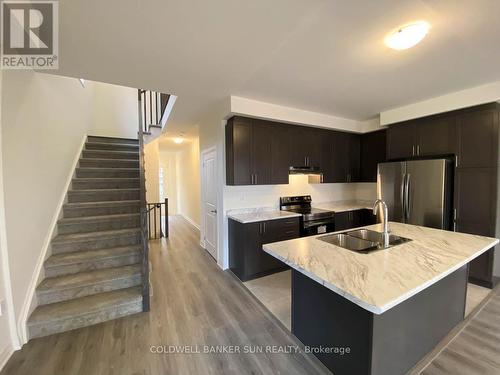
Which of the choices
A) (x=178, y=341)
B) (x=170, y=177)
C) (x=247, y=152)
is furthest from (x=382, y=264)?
(x=170, y=177)

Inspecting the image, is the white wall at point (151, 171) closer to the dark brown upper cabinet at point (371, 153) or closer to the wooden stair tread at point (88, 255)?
the wooden stair tread at point (88, 255)

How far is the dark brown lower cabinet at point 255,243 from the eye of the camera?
3.07 m

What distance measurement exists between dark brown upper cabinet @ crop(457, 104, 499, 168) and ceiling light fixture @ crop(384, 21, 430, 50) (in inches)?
81.8

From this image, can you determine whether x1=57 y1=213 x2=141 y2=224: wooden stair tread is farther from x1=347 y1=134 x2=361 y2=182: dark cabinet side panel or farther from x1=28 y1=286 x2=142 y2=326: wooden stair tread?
x1=347 y1=134 x2=361 y2=182: dark cabinet side panel

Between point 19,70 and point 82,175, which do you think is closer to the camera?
point 19,70

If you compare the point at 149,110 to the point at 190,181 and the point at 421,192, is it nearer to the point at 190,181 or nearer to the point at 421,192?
the point at 190,181

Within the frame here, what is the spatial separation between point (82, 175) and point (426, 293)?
16.3 ft

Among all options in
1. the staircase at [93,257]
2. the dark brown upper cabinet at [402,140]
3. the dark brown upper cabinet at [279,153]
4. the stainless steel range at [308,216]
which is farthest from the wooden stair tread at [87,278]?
the dark brown upper cabinet at [402,140]

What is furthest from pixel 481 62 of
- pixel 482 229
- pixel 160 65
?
pixel 160 65

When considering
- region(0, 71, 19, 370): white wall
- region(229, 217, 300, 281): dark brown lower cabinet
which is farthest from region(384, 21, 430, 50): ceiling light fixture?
region(0, 71, 19, 370): white wall

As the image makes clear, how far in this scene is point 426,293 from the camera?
165cm

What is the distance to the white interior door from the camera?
3824 millimetres

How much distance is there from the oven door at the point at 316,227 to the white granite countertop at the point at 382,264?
1.54 metres

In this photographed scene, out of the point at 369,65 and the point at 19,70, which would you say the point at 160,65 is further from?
the point at 369,65
